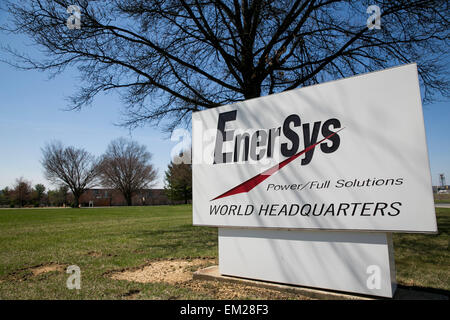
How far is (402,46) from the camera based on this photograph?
864 cm

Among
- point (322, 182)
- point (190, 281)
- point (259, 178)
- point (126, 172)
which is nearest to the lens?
point (322, 182)

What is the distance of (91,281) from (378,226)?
459 centimetres

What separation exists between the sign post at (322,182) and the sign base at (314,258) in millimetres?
13

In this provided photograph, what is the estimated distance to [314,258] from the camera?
3979 mm

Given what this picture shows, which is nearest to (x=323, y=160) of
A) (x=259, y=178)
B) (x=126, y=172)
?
(x=259, y=178)

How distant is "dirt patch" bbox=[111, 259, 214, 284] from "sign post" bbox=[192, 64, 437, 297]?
0.94 meters

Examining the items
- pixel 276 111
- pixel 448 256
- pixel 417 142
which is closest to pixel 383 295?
pixel 417 142

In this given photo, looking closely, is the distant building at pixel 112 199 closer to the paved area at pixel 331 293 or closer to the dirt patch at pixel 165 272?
the dirt patch at pixel 165 272

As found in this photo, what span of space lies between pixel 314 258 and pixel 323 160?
1.41 metres

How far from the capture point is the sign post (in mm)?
3396

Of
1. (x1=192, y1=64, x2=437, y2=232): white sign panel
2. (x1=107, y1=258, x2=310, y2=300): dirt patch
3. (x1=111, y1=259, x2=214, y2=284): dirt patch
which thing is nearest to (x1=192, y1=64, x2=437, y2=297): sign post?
(x1=192, y1=64, x2=437, y2=232): white sign panel

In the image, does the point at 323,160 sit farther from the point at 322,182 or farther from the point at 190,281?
Result: the point at 190,281

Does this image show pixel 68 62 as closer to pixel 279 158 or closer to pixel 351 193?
pixel 279 158

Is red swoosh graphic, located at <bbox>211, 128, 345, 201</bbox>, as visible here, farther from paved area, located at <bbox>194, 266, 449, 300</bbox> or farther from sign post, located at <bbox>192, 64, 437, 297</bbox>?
paved area, located at <bbox>194, 266, 449, 300</bbox>
